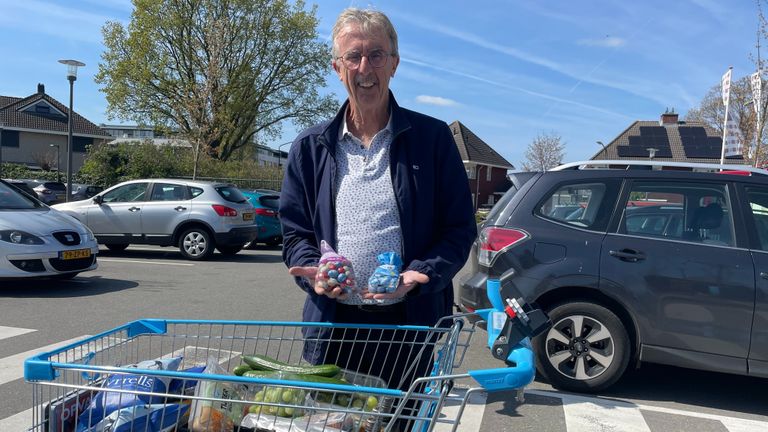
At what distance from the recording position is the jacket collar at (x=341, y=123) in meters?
2.25

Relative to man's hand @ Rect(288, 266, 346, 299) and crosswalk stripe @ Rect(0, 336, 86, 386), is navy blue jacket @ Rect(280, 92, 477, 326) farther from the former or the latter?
crosswalk stripe @ Rect(0, 336, 86, 386)

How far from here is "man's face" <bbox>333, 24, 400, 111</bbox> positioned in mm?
2156

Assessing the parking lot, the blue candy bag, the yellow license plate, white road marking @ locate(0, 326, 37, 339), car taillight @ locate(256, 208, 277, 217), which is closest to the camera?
the blue candy bag

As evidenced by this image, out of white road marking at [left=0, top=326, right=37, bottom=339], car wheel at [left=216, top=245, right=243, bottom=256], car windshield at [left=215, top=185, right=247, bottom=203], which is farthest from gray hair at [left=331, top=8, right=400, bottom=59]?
car wheel at [left=216, top=245, right=243, bottom=256]

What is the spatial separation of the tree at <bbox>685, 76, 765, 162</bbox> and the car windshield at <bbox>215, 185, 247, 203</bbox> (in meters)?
14.0

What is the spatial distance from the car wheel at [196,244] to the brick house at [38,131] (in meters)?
39.5

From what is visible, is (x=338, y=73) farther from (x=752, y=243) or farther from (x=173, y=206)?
(x=173, y=206)

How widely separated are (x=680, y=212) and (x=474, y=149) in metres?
43.3

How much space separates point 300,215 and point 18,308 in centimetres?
661

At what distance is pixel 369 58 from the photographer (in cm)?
217

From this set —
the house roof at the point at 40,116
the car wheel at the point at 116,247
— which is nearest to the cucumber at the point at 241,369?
the car wheel at the point at 116,247

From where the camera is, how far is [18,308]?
24.2ft

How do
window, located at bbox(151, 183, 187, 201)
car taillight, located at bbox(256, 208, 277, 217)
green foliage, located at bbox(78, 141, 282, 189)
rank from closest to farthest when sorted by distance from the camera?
window, located at bbox(151, 183, 187, 201)
car taillight, located at bbox(256, 208, 277, 217)
green foliage, located at bbox(78, 141, 282, 189)

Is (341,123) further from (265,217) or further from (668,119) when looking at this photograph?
(668,119)
